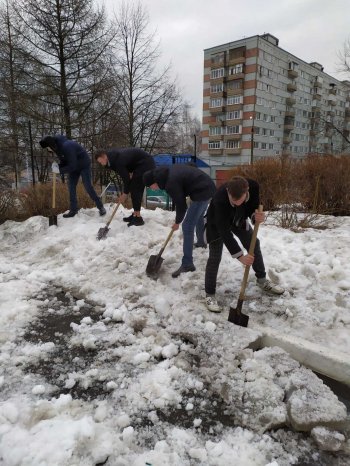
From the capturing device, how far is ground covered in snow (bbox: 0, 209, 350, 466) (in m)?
1.99

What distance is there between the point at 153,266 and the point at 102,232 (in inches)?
61.8

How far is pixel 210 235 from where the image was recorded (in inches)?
139

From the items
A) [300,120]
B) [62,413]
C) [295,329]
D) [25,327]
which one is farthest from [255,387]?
[300,120]

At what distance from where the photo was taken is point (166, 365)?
2.67 meters

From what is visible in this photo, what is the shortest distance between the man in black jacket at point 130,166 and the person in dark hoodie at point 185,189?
59.6 inches

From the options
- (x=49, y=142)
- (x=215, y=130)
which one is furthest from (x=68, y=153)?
(x=215, y=130)

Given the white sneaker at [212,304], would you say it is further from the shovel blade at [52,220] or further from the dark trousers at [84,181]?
the shovel blade at [52,220]

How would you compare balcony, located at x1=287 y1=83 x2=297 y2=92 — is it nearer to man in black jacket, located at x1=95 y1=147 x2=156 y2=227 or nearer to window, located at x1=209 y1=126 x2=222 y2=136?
window, located at x1=209 y1=126 x2=222 y2=136

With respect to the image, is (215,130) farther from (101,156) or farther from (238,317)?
(238,317)

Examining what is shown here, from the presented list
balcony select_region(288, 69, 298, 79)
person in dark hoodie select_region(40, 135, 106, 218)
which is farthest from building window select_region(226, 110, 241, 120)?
person in dark hoodie select_region(40, 135, 106, 218)

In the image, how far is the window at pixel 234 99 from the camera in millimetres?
39312

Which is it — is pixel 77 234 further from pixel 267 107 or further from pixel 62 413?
pixel 267 107

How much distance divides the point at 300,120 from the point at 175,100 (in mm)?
37763

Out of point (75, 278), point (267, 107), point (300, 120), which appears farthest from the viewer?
point (300, 120)
